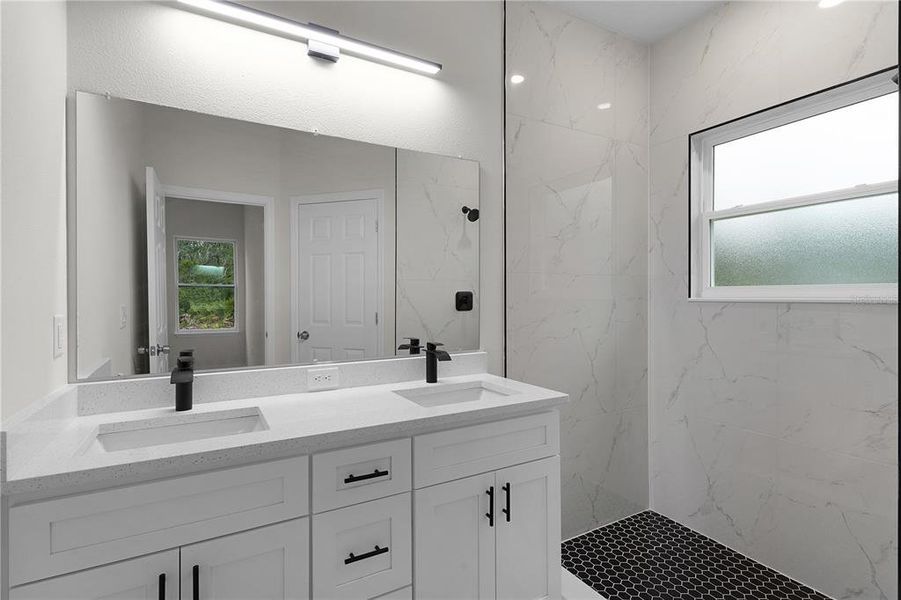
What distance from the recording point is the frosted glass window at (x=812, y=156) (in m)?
1.86

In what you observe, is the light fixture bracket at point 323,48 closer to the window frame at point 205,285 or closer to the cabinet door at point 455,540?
the window frame at point 205,285

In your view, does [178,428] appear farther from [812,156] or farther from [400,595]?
[812,156]

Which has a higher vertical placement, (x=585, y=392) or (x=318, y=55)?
(x=318, y=55)

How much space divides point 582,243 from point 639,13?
1218 millimetres

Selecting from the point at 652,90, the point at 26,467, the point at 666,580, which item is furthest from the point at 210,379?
the point at 652,90

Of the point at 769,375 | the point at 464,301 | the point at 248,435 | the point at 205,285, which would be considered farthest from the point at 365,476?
the point at 769,375

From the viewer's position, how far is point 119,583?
1.02 meters

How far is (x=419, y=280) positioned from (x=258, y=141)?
82cm

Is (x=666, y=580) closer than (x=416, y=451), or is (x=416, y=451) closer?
(x=416, y=451)

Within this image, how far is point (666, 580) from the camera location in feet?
6.69

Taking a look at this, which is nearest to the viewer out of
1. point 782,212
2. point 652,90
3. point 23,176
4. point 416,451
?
point 23,176

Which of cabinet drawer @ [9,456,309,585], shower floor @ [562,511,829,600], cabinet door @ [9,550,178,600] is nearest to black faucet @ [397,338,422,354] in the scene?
cabinet drawer @ [9,456,309,585]

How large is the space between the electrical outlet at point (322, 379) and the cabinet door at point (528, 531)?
711 mm

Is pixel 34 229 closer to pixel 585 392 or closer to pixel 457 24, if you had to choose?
pixel 457 24
